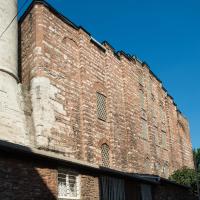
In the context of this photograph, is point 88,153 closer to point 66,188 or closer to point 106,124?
point 106,124

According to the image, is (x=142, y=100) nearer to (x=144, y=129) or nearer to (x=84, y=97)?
(x=144, y=129)

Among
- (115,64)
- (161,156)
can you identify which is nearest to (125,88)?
(115,64)

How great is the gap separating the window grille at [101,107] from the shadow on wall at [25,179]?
286 inches

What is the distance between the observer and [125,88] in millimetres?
21094

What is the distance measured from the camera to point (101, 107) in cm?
1833

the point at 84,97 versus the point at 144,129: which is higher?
the point at 84,97

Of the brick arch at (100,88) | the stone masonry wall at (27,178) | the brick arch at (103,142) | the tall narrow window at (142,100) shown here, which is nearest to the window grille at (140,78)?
the tall narrow window at (142,100)

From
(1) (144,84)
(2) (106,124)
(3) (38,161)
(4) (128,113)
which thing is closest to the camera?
(3) (38,161)

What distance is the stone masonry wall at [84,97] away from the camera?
47.7ft

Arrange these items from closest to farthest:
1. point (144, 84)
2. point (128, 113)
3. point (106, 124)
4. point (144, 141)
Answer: point (106, 124) → point (128, 113) → point (144, 141) → point (144, 84)

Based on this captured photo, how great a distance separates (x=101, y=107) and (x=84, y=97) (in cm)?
181

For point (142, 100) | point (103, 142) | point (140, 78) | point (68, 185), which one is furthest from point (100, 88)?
point (68, 185)

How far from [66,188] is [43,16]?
8372 mm

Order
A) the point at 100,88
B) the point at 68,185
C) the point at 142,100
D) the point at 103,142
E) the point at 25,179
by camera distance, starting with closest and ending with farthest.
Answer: the point at 25,179, the point at 68,185, the point at 103,142, the point at 100,88, the point at 142,100
